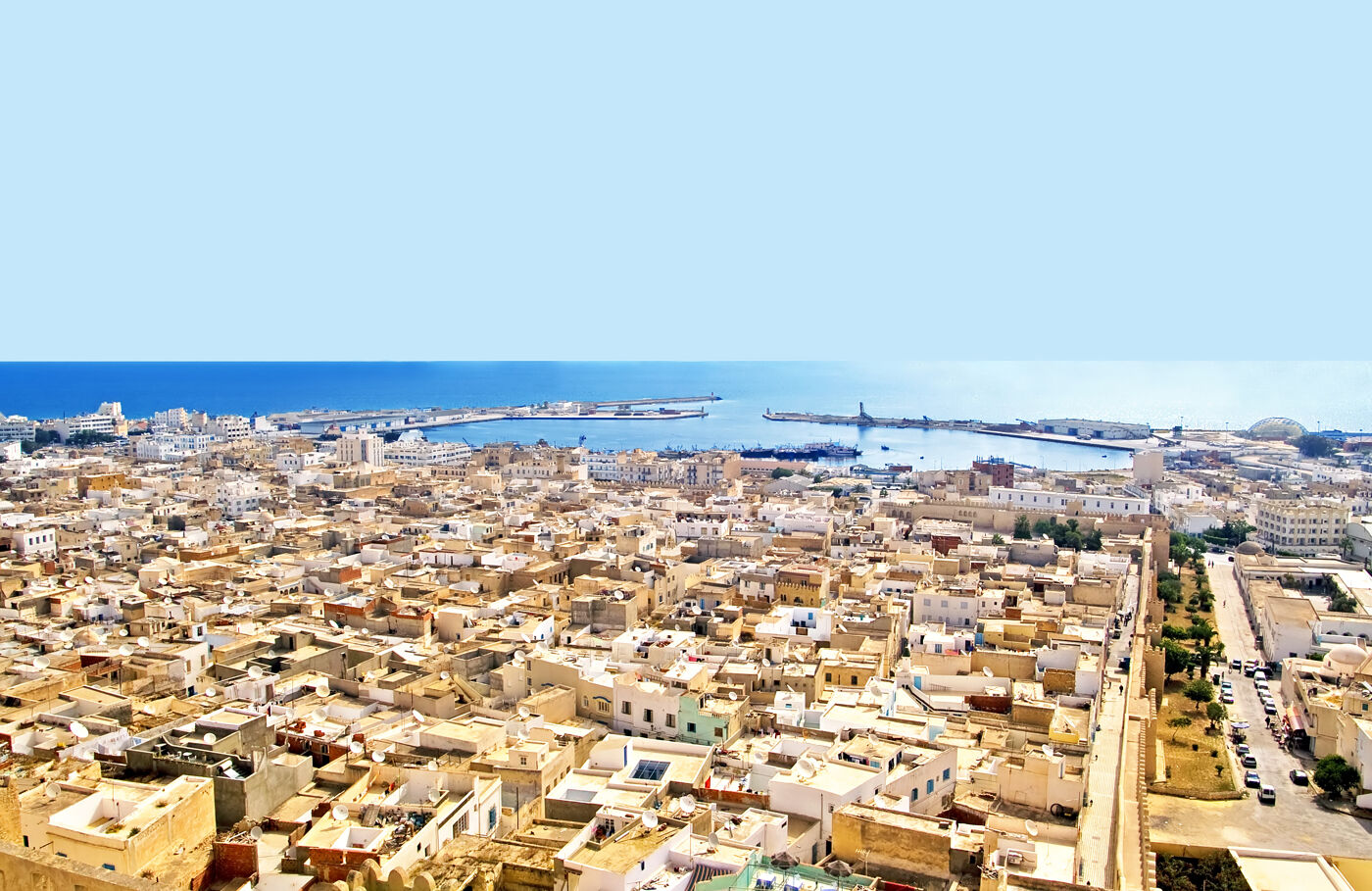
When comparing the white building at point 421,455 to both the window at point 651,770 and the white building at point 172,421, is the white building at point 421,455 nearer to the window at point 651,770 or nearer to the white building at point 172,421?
the white building at point 172,421

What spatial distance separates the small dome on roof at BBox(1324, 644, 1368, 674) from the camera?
71.5 ft

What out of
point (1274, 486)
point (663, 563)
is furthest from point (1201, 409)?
point (663, 563)

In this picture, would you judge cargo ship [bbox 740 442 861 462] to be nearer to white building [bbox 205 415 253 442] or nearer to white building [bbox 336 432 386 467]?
white building [bbox 336 432 386 467]

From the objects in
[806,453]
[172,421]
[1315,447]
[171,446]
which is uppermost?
[1315,447]

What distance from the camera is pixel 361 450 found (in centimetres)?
6475

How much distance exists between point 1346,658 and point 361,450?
2112 inches

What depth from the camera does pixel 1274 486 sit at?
55500 mm

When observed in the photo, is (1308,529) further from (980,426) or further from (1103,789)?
(980,426)

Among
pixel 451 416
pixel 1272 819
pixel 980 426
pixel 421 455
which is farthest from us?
pixel 451 416

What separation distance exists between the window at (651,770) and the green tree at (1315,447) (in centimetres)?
7502

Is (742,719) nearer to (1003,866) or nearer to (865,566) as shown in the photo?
(1003,866)

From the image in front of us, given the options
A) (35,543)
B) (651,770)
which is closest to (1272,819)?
(651,770)

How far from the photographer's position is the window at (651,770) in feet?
43.3

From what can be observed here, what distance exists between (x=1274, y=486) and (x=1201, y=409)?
304 feet
